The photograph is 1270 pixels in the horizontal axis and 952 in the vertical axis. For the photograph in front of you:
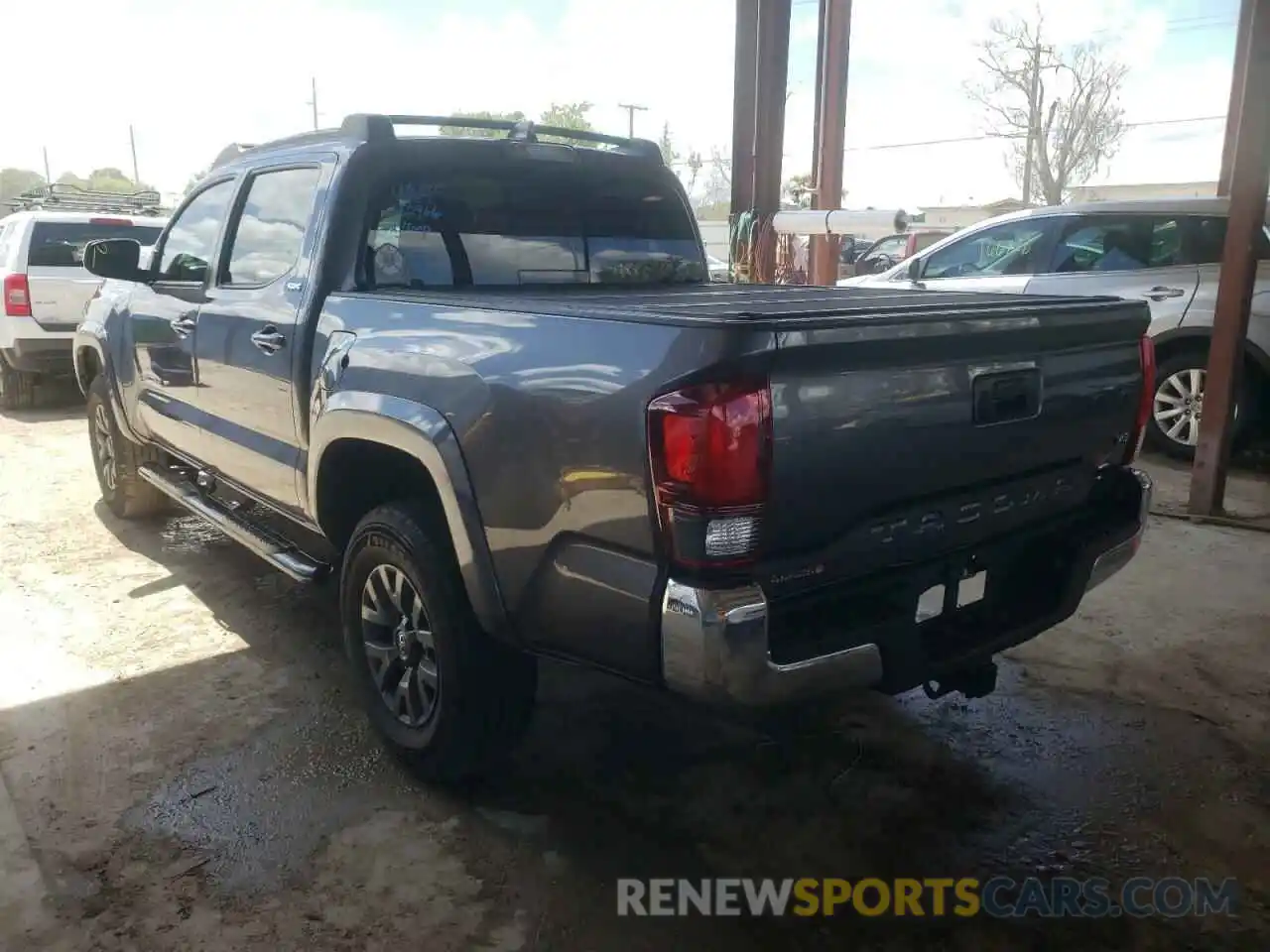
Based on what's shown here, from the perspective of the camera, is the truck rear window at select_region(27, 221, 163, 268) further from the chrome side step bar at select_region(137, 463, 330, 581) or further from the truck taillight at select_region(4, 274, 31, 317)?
the chrome side step bar at select_region(137, 463, 330, 581)

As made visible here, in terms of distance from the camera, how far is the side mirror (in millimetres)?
4254

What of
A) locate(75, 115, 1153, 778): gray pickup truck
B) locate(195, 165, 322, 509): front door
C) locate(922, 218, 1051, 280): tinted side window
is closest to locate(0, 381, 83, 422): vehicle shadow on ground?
locate(75, 115, 1153, 778): gray pickup truck

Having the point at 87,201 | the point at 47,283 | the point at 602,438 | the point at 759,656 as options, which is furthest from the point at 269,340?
the point at 87,201

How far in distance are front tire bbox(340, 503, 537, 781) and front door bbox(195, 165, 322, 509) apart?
617mm

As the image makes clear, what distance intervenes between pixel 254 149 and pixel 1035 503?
332 centimetres

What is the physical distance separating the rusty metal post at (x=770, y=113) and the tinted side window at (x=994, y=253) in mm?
1622

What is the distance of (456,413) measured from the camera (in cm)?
246

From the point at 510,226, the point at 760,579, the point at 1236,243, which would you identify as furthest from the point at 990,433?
the point at 1236,243

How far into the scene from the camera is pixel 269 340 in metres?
3.37

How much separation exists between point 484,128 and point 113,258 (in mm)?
1832

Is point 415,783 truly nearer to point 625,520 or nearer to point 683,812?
point 683,812

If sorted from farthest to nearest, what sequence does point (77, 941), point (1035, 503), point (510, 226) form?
point (510, 226)
point (1035, 503)
point (77, 941)

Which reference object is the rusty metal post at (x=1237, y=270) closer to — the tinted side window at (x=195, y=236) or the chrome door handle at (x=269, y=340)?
the chrome door handle at (x=269, y=340)

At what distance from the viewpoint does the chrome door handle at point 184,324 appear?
4023 millimetres
